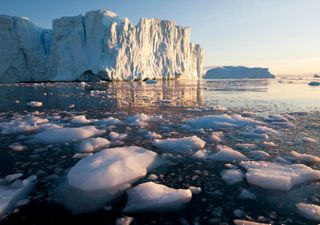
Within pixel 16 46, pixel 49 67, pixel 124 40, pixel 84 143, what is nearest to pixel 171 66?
pixel 124 40

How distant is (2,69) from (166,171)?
1296 inches

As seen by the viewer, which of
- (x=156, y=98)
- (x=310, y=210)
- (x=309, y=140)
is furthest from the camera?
(x=156, y=98)

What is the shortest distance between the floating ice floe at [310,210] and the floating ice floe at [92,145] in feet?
9.66

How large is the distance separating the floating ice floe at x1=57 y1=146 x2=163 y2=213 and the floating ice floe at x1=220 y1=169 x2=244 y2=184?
0.89 m

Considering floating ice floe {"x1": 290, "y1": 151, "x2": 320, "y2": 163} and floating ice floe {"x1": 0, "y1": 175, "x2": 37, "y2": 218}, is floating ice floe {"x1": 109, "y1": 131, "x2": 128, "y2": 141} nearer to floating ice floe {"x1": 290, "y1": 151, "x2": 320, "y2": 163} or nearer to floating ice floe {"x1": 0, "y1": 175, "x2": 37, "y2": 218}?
floating ice floe {"x1": 0, "y1": 175, "x2": 37, "y2": 218}

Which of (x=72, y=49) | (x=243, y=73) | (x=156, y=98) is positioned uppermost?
(x=72, y=49)

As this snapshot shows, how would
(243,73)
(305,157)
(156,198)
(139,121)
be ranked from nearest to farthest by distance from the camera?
(156,198), (305,157), (139,121), (243,73)

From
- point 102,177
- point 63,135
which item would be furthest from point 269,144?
point 63,135

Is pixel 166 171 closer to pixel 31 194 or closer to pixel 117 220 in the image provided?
pixel 117 220

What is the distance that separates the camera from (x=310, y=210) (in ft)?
7.76

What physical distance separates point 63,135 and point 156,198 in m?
2.96

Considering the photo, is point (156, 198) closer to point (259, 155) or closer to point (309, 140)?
point (259, 155)

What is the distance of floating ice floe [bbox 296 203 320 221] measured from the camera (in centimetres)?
229

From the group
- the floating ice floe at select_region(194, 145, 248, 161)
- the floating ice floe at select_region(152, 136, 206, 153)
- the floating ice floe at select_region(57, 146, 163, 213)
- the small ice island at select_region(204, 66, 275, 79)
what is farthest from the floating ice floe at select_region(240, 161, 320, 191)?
the small ice island at select_region(204, 66, 275, 79)
